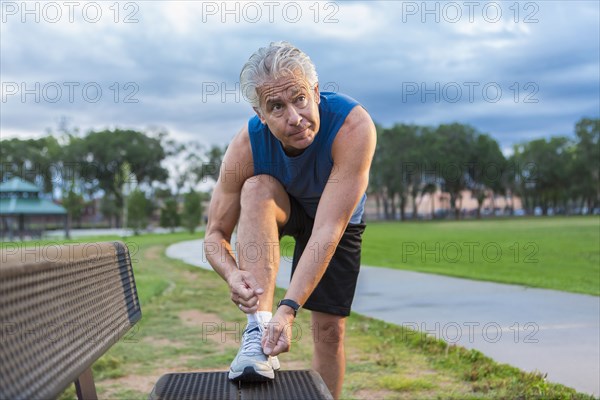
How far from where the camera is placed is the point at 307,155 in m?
2.56

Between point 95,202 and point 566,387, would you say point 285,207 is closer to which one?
point 566,387

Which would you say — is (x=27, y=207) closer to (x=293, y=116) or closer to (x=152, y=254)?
(x=152, y=254)

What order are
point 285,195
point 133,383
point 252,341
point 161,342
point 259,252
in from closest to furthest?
point 252,341, point 259,252, point 285,195, point 133,383, point 161,342

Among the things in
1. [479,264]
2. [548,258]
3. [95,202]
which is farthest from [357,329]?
[95,202]

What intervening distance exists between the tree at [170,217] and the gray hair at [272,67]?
147 ft

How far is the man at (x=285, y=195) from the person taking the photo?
2289mm

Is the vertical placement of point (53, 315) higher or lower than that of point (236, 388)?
higher

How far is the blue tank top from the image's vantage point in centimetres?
255

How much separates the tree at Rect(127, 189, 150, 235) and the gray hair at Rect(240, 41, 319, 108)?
4074cm

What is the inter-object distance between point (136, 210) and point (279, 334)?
4170 centimetres

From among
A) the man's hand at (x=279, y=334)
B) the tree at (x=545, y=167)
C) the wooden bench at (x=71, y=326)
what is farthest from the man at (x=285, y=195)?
the tree at (x=545, y=167)

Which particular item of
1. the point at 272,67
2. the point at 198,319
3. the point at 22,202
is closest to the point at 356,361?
the point at 198,319

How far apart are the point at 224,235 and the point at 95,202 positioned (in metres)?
92.2

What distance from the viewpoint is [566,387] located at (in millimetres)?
3301
